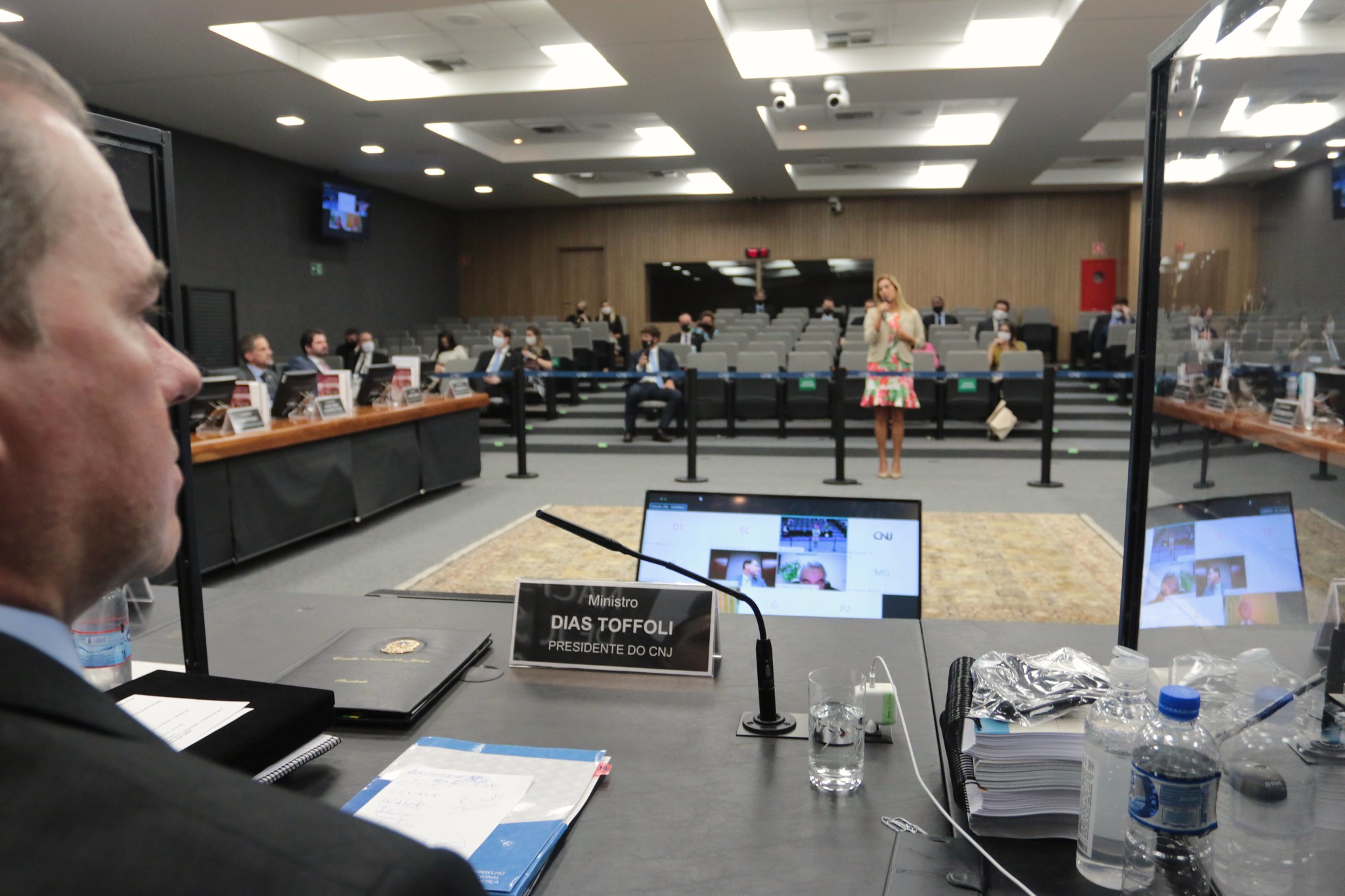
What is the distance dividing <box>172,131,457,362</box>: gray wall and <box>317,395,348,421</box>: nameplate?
4.63 m

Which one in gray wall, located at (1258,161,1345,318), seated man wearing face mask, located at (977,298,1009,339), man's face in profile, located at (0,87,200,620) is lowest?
man's face in profile, located at (0,87,200,620)

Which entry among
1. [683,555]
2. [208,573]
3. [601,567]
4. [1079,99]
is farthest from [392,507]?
[1079,99]

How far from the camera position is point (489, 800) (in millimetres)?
1036

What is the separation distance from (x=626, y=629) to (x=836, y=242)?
49.1 ft

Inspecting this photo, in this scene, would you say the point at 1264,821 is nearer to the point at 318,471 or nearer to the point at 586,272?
the point at 318,471

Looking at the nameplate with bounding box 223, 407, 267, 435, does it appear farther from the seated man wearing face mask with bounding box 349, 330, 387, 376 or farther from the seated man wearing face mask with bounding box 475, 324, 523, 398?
the seated man wearing face mask with bounding box 349, 330, 387, 376

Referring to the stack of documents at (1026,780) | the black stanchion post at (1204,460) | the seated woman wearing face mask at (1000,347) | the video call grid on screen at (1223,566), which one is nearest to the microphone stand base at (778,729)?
→ the stack of documents at (1026,780)

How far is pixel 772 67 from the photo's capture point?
7.90 meters

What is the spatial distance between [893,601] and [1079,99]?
8205mm

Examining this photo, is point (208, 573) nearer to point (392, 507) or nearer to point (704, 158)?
point (392, 507)

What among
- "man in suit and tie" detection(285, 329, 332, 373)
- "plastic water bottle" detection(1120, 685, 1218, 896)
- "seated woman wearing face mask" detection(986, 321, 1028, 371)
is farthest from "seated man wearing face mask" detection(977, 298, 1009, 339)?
"plastic water bottle" detection(1120, 685, 1218, 896)

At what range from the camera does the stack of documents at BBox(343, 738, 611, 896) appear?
93 centimetres

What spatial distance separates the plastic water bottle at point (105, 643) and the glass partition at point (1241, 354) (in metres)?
1.47

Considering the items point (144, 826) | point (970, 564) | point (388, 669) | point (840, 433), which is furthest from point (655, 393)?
point (144, 826)
